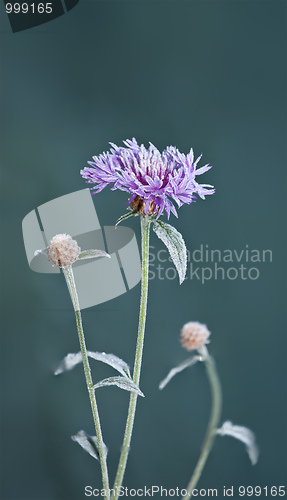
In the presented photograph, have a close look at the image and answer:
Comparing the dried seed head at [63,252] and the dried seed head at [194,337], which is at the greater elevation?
the dried seed head at [63,252]

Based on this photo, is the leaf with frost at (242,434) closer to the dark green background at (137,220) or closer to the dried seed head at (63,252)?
the dark green background at (137,220)

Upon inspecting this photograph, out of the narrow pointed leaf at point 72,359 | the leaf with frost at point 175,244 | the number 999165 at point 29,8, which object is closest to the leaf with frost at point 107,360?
the narrow pointed leaf at point 72,359

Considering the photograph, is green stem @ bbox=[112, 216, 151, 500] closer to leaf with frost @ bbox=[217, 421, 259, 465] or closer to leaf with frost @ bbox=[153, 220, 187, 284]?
leaf with frost @ bbox=[153, 220, 187, 284]

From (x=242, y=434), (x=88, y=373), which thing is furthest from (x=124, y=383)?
(x=242, y=434)

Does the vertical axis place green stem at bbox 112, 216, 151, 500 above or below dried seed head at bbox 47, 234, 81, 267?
below

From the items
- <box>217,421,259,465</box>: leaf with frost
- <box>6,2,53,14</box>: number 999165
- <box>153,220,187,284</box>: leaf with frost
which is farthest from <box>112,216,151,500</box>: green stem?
<box>6,2,53,14</box>: number 999165
